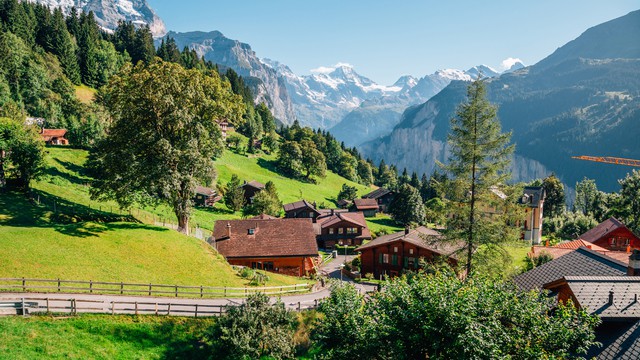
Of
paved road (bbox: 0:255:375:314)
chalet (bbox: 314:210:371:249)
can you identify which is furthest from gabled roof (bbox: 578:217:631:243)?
paved road (bbox: 0:255:375:314)

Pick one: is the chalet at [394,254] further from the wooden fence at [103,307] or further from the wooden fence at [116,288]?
the wooden fence at [103,307]

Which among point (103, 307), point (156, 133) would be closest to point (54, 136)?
point (156, 133)

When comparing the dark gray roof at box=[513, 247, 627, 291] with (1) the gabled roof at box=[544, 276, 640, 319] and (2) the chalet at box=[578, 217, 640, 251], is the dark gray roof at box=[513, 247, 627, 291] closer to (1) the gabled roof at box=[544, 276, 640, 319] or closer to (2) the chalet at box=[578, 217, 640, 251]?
(1) the gabled roof at box=[544, 276, 640, 319]

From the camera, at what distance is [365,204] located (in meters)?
118

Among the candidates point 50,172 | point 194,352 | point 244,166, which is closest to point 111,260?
point 194,352

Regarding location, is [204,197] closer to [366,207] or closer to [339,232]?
[339,232]

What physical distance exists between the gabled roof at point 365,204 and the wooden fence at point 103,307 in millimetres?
89688

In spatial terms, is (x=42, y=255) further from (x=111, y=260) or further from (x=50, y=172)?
(x=50, y=172)

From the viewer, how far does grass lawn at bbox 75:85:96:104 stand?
10998cm

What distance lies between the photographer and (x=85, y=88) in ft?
387

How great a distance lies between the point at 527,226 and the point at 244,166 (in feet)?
241

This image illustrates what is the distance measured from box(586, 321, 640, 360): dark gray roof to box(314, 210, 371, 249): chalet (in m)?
67.3

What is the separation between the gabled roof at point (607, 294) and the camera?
18.4 m

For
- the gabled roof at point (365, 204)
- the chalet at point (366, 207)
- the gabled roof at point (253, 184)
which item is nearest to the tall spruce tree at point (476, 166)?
the gabled roof at point (253, 184)
